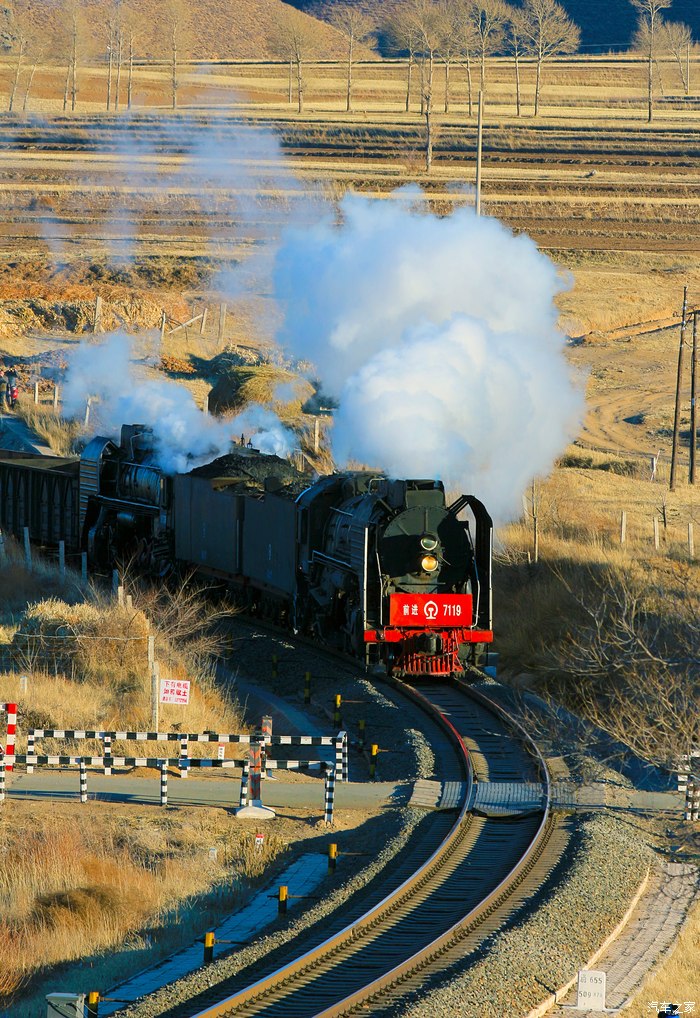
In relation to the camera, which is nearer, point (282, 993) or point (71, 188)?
point (282, 993)

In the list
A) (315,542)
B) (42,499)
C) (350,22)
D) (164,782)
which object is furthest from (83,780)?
(350,22)

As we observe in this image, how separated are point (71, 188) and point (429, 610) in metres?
58.9

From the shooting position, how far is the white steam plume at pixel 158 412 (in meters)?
33.4

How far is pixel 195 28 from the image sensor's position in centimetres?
14425

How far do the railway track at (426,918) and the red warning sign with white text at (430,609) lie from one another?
12.8 feet

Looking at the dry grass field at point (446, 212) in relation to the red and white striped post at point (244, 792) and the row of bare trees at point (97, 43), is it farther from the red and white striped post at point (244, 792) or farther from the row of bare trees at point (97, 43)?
the red and white striped post at point (244, 792)

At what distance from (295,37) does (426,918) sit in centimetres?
12169

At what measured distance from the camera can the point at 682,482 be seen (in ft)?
147

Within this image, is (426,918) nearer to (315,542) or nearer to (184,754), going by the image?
(184,754)

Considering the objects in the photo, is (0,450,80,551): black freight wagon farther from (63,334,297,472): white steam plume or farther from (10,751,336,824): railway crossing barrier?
(10,751,336,824): railway crossing barrier

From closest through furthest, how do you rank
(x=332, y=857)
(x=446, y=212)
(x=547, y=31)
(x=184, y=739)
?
(x=332, y=857) < (x=184, y=739) < (x=446, y=212) < (x=547, y=31)

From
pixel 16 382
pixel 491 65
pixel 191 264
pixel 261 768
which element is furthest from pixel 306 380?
pixel 491 65

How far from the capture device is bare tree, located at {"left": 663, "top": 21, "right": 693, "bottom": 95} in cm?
12906

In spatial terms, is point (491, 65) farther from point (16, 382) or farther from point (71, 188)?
point (16, 382)
